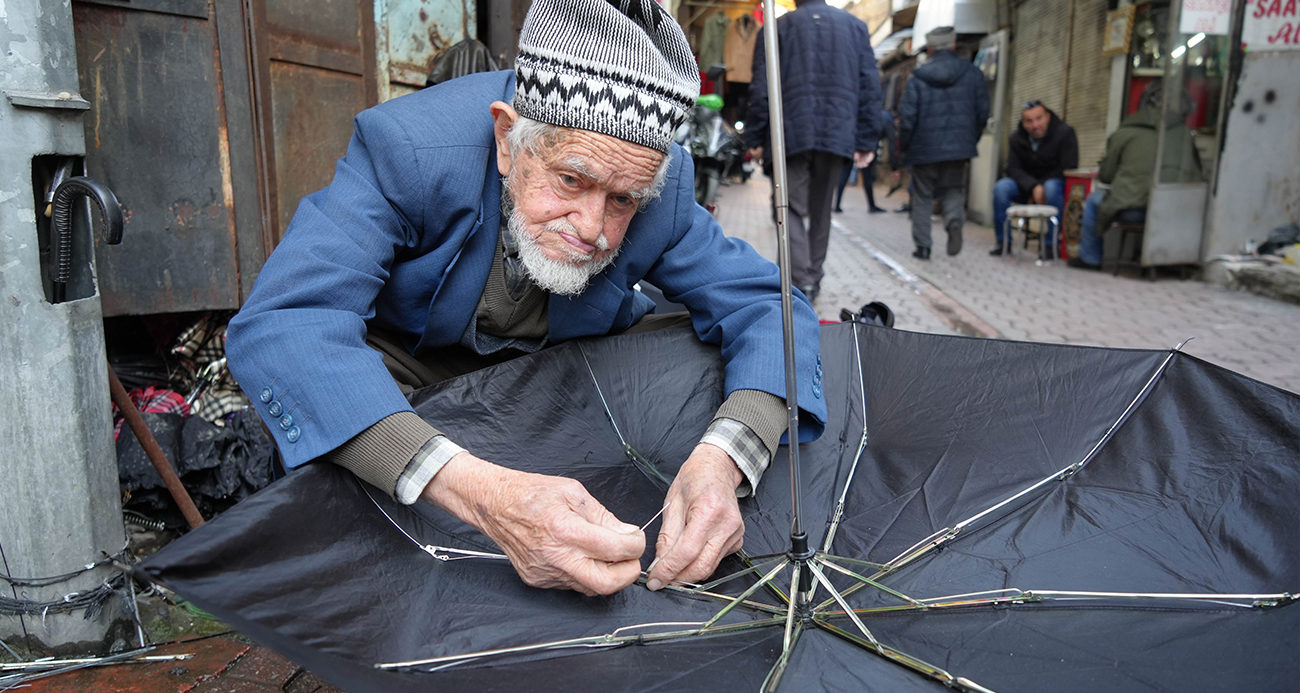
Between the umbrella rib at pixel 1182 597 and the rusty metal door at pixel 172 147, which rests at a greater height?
the rusty metal door at pixel 172 147

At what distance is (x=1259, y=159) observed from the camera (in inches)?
291

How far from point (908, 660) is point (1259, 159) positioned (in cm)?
781

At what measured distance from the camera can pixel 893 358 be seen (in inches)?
85.6

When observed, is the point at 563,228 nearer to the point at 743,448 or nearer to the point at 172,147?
the point at 743,448

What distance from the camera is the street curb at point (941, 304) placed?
5.57m

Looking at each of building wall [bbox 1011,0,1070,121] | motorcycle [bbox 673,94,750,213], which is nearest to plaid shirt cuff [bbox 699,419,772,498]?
motorcycle [bbox 673,94,750,213]

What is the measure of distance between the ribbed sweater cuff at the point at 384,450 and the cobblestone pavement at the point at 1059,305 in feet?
13.9

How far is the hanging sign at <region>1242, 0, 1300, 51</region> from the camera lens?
7016 millimetres

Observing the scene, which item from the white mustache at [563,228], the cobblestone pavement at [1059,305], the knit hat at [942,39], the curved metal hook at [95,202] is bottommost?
the cobblestone pavement at [1059,305]

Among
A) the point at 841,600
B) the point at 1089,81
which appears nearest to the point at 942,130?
the point at 1089,81

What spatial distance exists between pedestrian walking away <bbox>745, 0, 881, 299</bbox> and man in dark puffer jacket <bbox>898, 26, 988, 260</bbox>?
2476 mm

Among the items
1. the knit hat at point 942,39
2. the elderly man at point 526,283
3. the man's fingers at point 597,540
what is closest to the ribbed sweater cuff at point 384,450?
A: the elderly man at point 526,283

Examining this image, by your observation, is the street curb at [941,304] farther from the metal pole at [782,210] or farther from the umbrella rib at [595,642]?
the umbrella rib at [595,642]

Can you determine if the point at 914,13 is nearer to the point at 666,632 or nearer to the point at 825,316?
the point at 825,316
